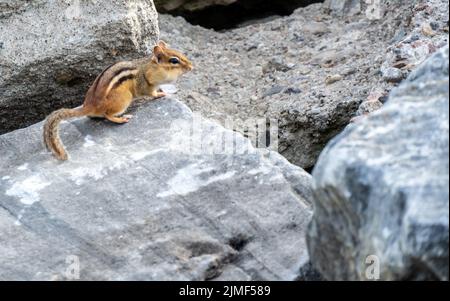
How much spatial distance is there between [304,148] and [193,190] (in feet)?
4.70

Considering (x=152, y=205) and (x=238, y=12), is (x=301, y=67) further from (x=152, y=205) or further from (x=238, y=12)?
(x=152, y=205)

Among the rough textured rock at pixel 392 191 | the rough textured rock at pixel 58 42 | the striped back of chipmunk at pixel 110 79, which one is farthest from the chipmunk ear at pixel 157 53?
the rough textured rock at pixel 392 191

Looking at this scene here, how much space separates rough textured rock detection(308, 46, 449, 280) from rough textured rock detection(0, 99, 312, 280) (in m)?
0.66

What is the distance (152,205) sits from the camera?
4.61 metres

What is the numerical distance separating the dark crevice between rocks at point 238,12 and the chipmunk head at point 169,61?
218 centimetres

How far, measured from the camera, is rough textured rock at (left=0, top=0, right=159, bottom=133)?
5578 mm

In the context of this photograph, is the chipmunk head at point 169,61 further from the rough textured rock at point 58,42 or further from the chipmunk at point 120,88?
the rough textured rock at point 58,42

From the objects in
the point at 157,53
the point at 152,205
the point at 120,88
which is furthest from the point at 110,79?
the point at 152,205

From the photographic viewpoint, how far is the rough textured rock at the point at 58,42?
220 inches

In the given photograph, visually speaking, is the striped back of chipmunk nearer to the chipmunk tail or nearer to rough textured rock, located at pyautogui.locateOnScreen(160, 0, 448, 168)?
the chipmunk tail

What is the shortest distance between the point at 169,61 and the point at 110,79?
383 millimetres

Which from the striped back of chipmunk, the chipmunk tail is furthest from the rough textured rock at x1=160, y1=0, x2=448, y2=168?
the chipmunk tail

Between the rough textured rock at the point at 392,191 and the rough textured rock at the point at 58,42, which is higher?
the rough textured rock at the point at 392,191

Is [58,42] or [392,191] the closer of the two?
[392,191]
